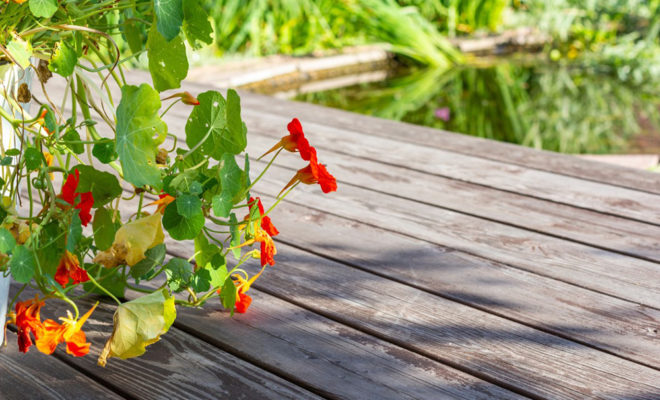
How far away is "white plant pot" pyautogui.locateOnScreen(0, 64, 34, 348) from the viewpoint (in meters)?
0.91

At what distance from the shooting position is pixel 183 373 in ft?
3.26

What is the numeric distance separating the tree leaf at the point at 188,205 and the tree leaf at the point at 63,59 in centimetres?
19

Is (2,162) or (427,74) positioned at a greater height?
(2,162)

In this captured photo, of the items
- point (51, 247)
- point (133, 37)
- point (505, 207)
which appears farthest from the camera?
point (505, 207)

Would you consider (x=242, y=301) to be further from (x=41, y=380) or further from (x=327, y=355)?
(x=41, y=380)

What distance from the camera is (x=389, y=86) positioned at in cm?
452

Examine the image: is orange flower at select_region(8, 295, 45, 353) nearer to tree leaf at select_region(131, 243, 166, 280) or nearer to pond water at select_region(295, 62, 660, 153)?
tree leaf at select_region(131, 243, 166, 280)

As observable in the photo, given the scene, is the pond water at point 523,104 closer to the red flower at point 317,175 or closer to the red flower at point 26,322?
the red flower at point 317,175

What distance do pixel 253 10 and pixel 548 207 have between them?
11.1 feet

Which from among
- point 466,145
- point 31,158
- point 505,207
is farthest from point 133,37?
point 466,145

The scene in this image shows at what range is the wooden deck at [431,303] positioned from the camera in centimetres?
99

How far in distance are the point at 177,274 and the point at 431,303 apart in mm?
404

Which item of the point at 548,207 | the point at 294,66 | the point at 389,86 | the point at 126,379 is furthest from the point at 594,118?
the point at 126,379

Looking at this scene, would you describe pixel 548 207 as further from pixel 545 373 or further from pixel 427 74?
pixel 427 74
